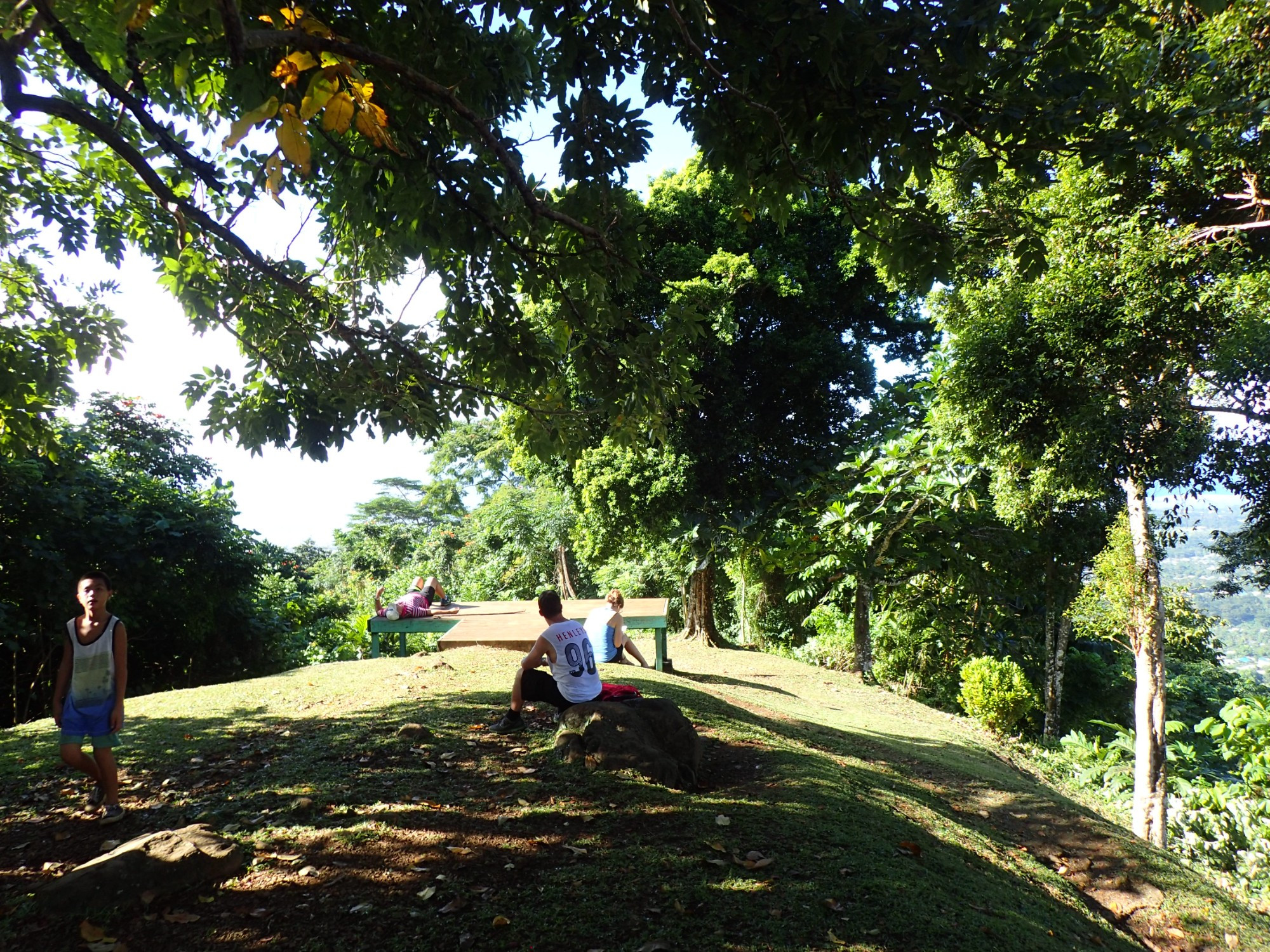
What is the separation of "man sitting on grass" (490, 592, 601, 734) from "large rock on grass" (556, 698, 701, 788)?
21cm

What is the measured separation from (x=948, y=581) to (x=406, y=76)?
1325cm

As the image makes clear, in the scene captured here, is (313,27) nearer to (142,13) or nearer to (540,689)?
(142,13)

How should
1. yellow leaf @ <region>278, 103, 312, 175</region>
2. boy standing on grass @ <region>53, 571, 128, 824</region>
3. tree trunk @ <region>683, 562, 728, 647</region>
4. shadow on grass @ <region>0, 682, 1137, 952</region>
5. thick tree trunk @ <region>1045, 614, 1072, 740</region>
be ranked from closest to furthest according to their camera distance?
yellow leaf @ <region>278, 103, 312, 175</region> → shadow on grass @ <region>0, 682, 1137, 952</region> → boy standing on grass @ <region>53, 571, 128, 824</region> → thick tree trunk @ <region>1045, 614, 1072, 740</region> → tree trunk @ <region>683, 562, 728, 647</region>

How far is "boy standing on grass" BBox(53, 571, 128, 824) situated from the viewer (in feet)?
14.1

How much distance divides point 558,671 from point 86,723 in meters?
2.97

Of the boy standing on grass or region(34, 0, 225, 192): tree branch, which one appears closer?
region(34, 0, 225, 192): tree branch

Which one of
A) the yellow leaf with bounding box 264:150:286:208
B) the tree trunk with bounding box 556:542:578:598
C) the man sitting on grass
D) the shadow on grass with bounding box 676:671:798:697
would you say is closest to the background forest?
the yellow leaf with bounding box 264:150:286:208

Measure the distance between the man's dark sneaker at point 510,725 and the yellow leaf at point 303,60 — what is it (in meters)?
4.67

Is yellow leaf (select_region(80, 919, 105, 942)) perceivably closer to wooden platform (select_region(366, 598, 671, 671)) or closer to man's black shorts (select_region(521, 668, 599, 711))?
man's black shorts (select_region(521, 668, 599, 711))

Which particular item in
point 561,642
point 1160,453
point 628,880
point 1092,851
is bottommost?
point 1092,851

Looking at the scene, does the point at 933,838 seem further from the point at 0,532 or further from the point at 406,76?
the point at 0,532

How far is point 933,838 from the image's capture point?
5055mm

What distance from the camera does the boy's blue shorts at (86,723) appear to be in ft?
14.1

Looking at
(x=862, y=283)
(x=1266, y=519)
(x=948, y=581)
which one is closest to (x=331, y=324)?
(x=1266, y=519)
